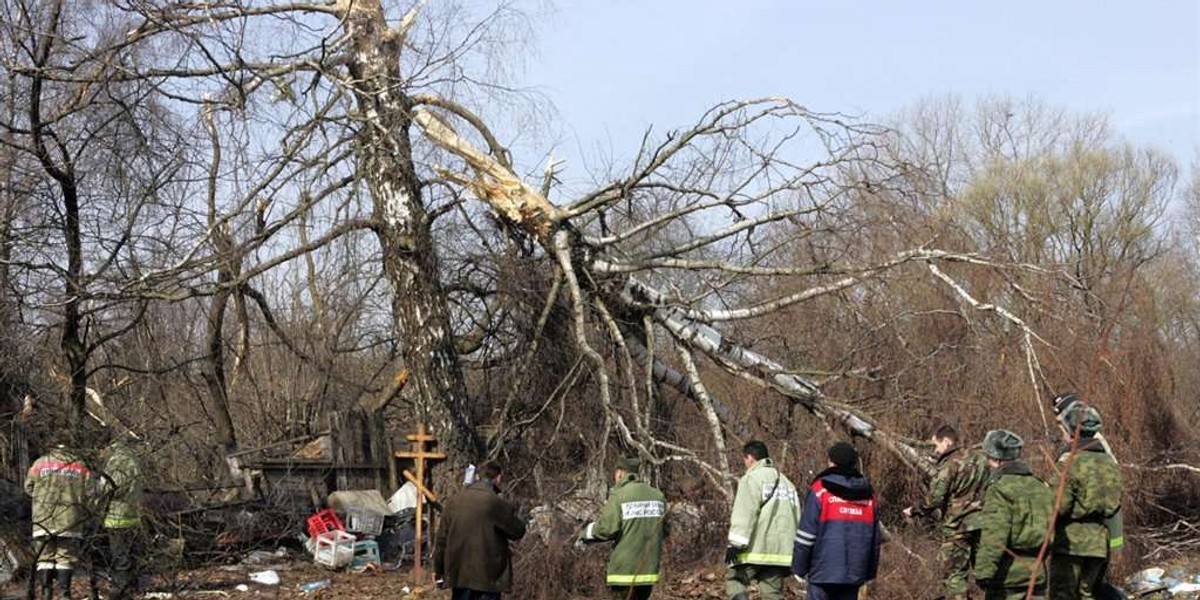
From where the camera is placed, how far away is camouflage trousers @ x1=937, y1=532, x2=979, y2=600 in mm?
8820

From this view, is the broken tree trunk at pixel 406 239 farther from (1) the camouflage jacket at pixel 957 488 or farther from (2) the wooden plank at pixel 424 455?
(1) the camouflage jacket at pixel 957 488

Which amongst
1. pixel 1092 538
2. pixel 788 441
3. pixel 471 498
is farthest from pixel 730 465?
pixel 1092 538

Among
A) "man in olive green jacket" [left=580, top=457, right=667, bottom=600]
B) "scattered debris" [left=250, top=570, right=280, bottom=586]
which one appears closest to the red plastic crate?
"scattered debris" [left=250, top=570, right=280, bottom=586]

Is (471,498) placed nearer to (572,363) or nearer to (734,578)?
(734,578)

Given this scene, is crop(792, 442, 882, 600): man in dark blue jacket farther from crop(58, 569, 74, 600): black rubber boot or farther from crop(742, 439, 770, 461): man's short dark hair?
crop(58, 569, 74, 600): black rubber boot

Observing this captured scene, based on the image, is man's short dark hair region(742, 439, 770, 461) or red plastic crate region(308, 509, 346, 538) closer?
man's short dark hair region(742, 439, 770, 461)

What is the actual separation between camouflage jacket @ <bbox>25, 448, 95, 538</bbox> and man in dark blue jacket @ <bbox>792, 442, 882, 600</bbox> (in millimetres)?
5427

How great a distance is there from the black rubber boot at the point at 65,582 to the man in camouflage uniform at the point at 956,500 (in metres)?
7.36

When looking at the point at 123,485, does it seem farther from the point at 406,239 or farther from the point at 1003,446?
the point at 1003,446

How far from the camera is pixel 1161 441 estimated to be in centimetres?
1524

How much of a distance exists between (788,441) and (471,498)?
189 inches

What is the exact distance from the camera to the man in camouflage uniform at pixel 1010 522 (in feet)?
25.8

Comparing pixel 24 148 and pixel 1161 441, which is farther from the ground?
pixel 24 148

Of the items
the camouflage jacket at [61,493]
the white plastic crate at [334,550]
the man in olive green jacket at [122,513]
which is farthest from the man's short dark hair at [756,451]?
the white plastic crate at [334,550]
